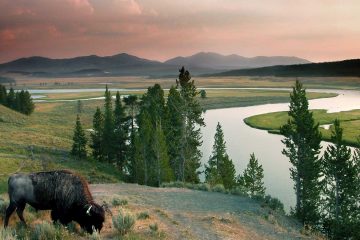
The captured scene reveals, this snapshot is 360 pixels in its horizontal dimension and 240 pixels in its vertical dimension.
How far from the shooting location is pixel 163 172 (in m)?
50.7

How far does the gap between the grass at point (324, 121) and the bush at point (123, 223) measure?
80182 millimetres

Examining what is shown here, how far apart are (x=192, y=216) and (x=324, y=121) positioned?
97935 millimetres

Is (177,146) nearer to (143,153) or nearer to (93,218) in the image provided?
(143,153)

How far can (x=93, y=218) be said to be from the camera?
15.5 meters

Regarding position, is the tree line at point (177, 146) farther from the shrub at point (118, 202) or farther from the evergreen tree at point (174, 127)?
the shrub at point (118, 202)

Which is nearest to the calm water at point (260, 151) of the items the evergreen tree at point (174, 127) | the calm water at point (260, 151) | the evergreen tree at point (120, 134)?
the calm water at point (260, 151)

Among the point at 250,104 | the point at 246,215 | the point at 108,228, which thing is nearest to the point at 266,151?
the point at 246,215

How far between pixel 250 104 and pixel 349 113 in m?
56.7

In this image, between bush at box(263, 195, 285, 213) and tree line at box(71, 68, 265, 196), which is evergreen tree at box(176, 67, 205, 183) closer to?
tree line at box(71, 68, 265, 196)

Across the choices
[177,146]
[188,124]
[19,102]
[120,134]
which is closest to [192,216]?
[188,124]

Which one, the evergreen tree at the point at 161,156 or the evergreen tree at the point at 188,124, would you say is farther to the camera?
the evergreen tree at the point at 161,156

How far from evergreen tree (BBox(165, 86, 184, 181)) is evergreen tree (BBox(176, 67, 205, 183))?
20.2 inches

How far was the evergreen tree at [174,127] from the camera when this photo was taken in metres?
49.7

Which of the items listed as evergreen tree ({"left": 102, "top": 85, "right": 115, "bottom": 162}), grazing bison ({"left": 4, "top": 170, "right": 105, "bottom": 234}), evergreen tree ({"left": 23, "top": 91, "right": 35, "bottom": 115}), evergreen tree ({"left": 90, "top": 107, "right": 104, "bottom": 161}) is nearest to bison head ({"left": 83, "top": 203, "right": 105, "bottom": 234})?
grazing bison ({"left": 4, "top": 170, "right": 105, "bottom": 234})
